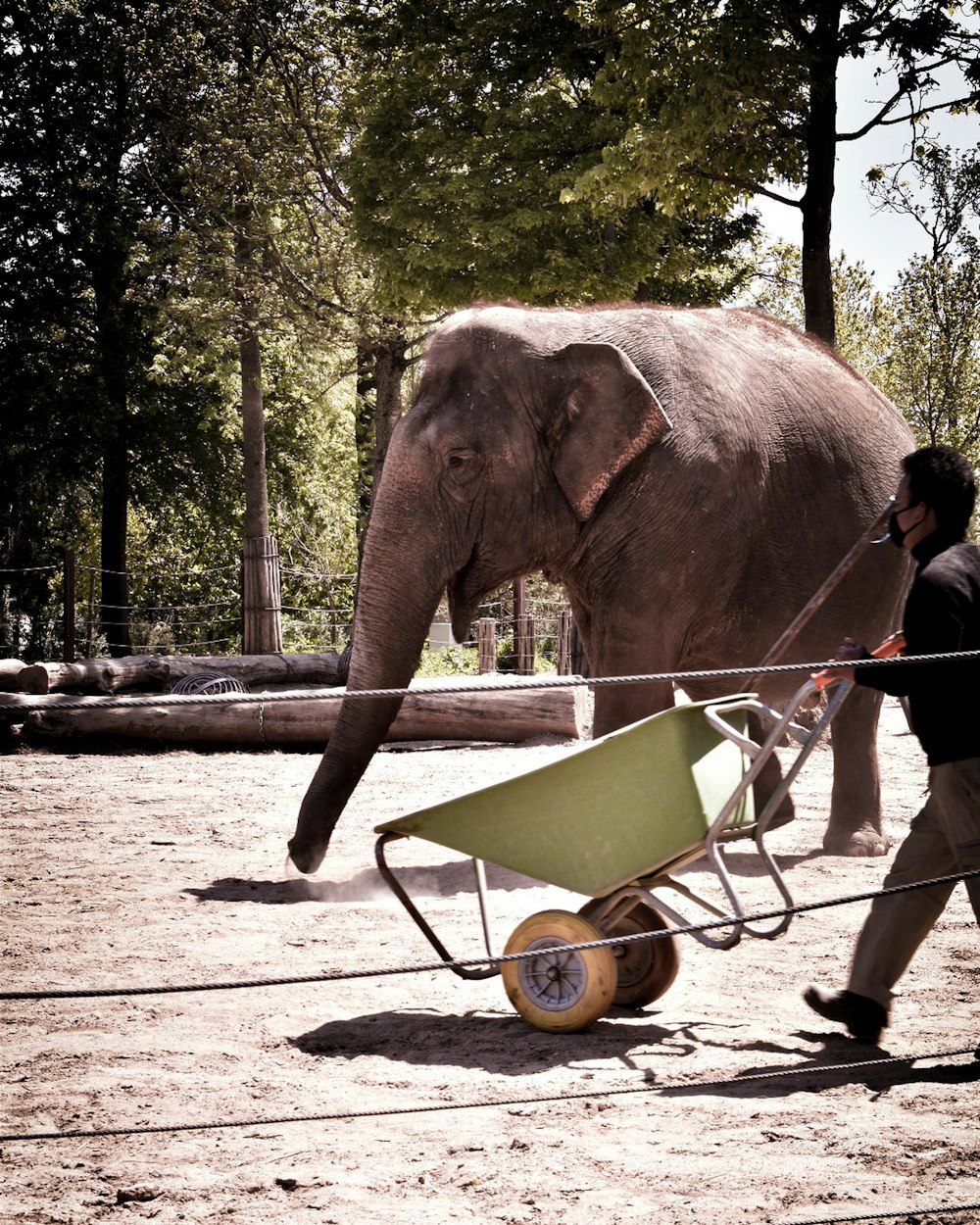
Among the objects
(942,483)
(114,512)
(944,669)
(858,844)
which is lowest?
(858,844)

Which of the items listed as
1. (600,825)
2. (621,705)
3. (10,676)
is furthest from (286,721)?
(600,825)

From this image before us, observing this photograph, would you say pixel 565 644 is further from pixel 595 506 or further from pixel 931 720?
pixel 931 720

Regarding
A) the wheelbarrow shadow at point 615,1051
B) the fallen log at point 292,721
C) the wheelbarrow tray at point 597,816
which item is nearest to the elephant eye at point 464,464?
the wheelbarrow tray at point 597,816

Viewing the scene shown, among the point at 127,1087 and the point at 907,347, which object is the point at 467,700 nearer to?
the point at 127,1087

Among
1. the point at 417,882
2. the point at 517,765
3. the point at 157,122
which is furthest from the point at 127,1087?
the point at 157,122

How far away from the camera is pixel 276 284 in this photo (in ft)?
71.3

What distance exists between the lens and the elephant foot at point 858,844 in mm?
7633

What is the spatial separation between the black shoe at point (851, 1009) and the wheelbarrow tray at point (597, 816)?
56 centimetres

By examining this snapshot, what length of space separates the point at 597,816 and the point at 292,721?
7.96 meters

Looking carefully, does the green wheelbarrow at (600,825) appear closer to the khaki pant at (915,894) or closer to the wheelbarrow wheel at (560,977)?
the wheelbarrow wheel at (560,977)

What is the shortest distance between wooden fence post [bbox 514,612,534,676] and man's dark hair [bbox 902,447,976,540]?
15.4 meters

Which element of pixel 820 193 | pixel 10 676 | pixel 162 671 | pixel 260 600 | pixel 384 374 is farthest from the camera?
pixel 384 374

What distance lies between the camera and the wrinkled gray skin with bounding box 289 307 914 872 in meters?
6.59

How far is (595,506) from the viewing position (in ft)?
22.3
